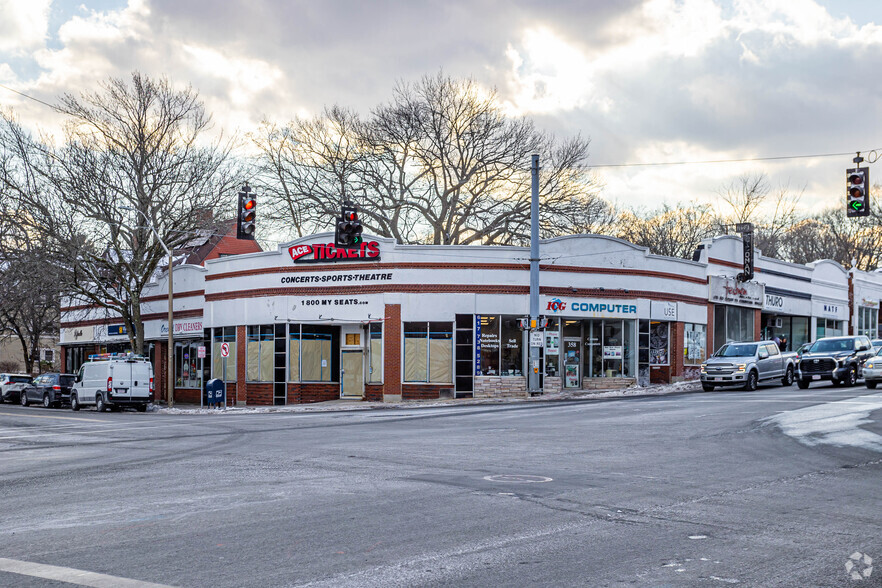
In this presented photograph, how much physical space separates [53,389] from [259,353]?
9.96m

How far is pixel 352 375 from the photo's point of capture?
38.6 meters

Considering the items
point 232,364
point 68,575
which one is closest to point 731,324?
point 232,364

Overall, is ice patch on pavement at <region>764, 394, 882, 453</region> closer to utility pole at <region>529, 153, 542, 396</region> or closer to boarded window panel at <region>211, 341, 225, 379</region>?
utility pole at <region>529, 153, 542, 396</region>

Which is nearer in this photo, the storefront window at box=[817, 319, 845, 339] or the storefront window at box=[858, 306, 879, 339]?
the storefront window at box=[817, 319, 845, 339]

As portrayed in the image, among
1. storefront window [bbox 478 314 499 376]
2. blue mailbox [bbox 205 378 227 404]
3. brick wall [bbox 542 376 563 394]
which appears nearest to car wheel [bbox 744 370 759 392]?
brick wall [bbox 542 376 563 394]

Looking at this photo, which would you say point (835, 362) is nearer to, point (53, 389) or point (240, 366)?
point (240, 366)

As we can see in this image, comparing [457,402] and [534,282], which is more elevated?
[534,282]

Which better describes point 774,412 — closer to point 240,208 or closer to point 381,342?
point 240,208

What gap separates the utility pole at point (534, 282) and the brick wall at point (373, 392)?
21.1 ft

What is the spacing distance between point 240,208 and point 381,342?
570 inches

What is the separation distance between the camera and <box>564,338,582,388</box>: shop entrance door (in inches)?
1532

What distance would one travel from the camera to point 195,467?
1324 centimetres

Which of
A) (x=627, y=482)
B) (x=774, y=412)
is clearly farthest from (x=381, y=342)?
(x=627, y=482)

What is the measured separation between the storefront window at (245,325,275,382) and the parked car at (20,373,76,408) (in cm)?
831
